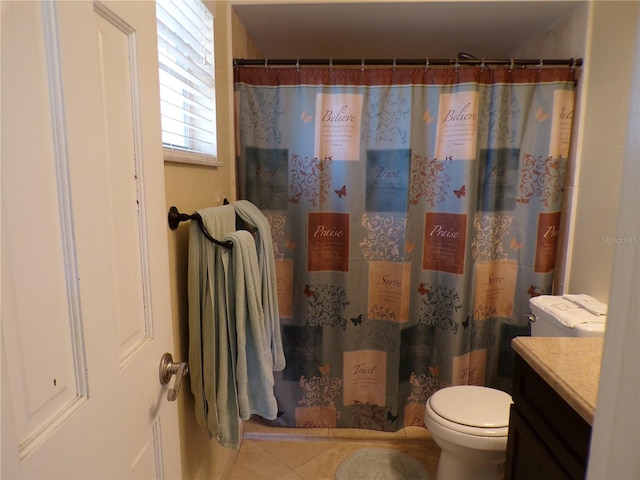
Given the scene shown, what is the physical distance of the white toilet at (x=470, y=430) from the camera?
53.2 inches

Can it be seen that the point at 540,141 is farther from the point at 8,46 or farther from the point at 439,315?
the point at 8,46

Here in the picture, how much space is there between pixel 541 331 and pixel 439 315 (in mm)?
468

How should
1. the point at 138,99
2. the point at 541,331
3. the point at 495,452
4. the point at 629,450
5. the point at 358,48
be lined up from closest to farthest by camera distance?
the point at 629,450, the point at 138,99, the point at 495,452, the point at 541,331, the point at 358,48

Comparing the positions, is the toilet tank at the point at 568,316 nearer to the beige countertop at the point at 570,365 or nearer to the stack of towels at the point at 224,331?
the beige countertop at the point at 570,365

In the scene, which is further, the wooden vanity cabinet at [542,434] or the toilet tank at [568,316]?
the toilet tank at [568,316]

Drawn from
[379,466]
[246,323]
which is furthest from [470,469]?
[246,323]

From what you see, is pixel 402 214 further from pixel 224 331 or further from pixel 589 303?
pixel 224 331

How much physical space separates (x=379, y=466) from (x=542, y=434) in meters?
1.06

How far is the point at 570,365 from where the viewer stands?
95cm

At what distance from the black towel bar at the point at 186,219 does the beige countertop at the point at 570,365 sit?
94cm

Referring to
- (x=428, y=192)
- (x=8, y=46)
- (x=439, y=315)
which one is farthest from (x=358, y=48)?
(x=8, y=46)

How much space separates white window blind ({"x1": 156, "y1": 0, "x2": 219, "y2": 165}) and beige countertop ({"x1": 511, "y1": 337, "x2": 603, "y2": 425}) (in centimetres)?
116

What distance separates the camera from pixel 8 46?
403mm

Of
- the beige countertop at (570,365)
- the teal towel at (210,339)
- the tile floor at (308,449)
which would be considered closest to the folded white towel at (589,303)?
the beige countertop at (570,365)
